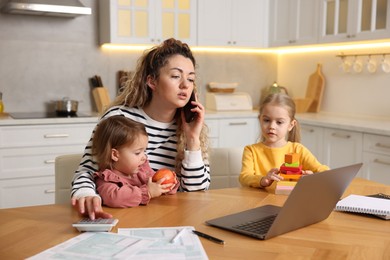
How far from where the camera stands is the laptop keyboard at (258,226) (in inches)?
50.3

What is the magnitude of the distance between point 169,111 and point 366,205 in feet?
2.59

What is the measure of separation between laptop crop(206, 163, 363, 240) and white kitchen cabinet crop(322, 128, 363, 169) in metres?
2.14

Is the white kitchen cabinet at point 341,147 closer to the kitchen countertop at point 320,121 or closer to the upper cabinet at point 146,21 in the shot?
the kitchen countertop at point 320,121

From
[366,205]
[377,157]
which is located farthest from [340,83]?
[366,205]

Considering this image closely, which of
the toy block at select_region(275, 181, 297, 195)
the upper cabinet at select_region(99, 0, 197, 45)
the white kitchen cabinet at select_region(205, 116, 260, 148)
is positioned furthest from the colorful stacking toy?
the upper cabinet at select_region(99, 0, 197, 45)

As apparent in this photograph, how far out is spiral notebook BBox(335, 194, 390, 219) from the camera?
1453 millimetres

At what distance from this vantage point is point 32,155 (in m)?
3.56

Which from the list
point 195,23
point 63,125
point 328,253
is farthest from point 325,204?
point 195,23

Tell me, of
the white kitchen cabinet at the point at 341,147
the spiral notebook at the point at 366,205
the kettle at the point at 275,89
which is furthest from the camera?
the kettle at the point at 275,89

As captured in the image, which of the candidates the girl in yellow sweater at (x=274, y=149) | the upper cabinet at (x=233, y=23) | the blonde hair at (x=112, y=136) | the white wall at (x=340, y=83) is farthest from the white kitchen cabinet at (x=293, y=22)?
the blonde hair at (x=112, y=136)

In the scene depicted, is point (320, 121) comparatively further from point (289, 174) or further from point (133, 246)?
point (133, 246)

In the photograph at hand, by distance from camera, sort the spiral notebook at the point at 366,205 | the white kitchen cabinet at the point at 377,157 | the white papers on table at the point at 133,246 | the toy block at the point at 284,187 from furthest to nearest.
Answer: the white kitchen cabinet at the point at 377,157 < the toy block at the point at 284,187 < the spiral notebook at the point at 366,205 < the white papers on table at the point at 133,246

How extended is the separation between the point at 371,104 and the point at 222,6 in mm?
1525

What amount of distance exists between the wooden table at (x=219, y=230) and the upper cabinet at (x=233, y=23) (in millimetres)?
2893
